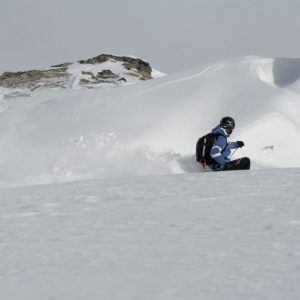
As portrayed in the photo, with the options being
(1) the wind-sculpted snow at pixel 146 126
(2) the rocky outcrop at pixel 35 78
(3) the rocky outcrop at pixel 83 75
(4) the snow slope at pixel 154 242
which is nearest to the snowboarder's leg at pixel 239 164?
(1) the wind-sculpted snow at pixel 146 126

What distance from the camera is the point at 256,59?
15133mm

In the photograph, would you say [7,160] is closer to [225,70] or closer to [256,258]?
[225,70]

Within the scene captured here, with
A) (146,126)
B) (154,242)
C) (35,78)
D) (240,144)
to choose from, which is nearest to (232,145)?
(240,144)

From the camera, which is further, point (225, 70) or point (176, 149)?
point (225, 70)

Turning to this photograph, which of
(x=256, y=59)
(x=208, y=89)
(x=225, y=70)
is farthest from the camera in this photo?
(x=256, y=59)

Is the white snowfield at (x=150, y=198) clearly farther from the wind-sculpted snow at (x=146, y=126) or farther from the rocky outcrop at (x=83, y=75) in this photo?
the rocky outcrop at (x=83, y=75)

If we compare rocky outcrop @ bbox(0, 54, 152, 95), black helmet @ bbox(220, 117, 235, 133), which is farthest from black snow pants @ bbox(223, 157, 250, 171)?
rocky outcrop @ bbox(0, 54, 152, 95)

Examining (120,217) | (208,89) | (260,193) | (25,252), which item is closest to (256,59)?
(208,89)

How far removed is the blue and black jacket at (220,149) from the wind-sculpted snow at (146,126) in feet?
2.28

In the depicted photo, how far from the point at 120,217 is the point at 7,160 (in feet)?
21.3

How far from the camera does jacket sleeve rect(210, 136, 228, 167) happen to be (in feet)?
32.7

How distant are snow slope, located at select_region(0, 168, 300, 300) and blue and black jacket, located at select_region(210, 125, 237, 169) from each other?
3.49m

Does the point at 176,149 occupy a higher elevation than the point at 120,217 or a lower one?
lower

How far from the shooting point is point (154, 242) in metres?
3.95
